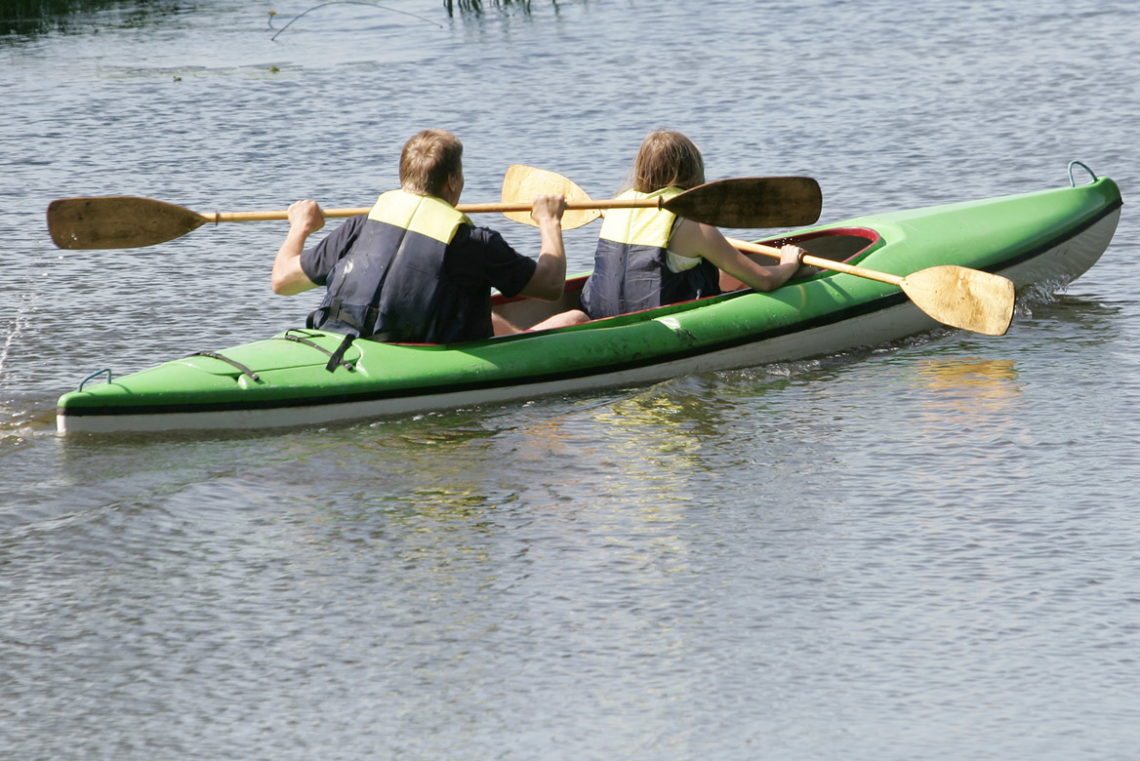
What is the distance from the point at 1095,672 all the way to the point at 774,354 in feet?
9.97

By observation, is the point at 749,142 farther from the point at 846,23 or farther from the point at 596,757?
the point at 596,757

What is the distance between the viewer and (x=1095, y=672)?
4.02m

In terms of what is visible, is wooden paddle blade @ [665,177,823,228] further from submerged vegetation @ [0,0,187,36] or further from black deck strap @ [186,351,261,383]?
submerged vegetation @ [0,0,187,36]

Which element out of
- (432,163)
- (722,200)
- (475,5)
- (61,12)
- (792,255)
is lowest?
(792,255)

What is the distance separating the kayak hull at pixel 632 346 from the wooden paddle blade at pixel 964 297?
0.80ft

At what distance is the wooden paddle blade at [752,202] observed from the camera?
6500mm

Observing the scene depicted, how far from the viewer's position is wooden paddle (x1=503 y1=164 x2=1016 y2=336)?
672cm

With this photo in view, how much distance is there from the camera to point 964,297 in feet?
22.4

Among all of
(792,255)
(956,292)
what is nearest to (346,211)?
(792,255)

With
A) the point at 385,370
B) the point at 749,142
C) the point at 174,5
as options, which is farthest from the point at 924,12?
the point at 385,370

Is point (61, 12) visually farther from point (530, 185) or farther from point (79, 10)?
point (530, 185)

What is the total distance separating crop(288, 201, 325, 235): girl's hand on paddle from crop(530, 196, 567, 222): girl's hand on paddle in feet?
2.61

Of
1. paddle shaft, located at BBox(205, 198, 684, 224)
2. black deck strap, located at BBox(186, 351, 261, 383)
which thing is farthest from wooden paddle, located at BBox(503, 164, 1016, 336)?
black deck strap, located at BBox(186, 351, 261, 383)

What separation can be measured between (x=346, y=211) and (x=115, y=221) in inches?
38.7
